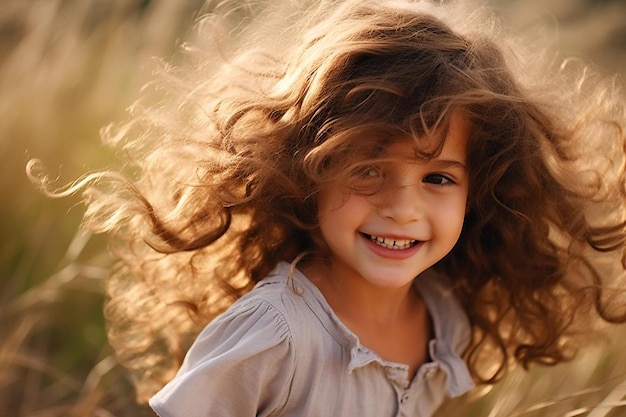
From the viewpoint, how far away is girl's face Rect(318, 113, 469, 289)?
7.11ft

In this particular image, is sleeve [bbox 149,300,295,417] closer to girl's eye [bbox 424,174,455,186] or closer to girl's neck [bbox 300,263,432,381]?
girl's neck [bbox 300,263,432,381]

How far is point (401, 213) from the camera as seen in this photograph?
216 cm

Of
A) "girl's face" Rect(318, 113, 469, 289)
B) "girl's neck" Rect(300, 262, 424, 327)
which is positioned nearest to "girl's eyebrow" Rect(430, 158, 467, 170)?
"girl's face" Rect(318, 113, 469, 289)

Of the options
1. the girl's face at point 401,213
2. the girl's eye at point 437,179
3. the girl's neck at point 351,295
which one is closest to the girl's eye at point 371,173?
the girl's face at point 401,213

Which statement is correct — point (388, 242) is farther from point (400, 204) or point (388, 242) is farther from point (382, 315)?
point (382, 315)

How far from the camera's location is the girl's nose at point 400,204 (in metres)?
2.16

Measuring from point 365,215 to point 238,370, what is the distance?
16.8 inches

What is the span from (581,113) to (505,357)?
2.26 ft

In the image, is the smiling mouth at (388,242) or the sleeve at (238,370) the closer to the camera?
the sleeve at (238,370)

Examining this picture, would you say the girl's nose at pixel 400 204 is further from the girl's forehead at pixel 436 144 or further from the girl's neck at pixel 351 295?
the girl's neck at pixel 351 295

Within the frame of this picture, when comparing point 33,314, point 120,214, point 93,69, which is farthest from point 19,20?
point 120,214

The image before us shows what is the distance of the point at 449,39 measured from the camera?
2.24 metres

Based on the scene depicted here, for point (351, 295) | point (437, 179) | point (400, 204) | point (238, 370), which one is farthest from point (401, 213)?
point (238, 370)

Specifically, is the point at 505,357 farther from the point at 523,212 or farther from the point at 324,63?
the point at 324,63
